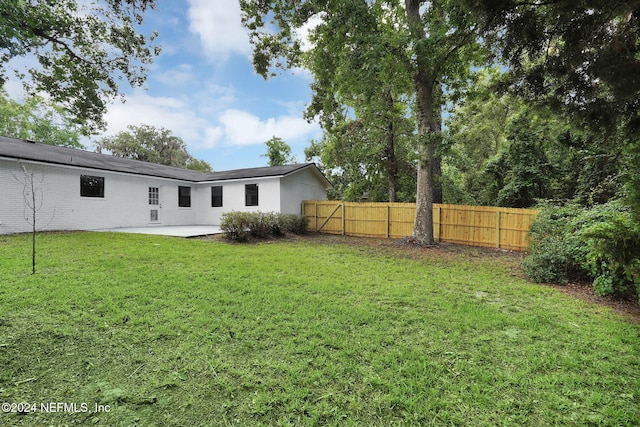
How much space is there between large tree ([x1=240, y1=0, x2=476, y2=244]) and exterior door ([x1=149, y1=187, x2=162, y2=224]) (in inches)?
313

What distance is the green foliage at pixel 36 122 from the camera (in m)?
22.9

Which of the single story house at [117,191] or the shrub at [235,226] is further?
the shrub at [235,226]

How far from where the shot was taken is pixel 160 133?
31.6m

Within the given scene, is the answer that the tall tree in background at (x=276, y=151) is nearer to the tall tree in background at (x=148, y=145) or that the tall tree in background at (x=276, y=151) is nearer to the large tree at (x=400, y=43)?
the large tree at (x=400, y=43)

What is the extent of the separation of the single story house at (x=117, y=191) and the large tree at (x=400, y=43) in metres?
5.00

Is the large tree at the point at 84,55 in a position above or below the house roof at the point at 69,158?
above

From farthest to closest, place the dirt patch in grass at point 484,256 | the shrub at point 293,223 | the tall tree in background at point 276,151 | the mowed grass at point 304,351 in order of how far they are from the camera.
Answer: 1. the tall tree in background at point 276,151
2. the shrub at point 293,223
3. the dirt patch in grass at point 484,256
4. the mowed grass at point 304,351

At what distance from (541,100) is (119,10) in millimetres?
8529

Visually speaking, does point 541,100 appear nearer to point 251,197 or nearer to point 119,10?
point 119,10

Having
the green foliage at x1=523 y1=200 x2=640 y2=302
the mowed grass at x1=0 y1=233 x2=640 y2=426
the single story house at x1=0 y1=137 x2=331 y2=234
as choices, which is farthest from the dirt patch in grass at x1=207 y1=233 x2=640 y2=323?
the single story house at x1=0 y1=137 x2=331 y2=234

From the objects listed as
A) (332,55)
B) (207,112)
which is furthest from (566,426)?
(207,112)

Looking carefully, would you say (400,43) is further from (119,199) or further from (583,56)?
(119,199)

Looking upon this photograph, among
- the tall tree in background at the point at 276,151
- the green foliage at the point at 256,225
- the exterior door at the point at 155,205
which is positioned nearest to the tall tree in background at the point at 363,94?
the green foliage at the point at 256,225

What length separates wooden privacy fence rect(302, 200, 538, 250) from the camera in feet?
30.2
